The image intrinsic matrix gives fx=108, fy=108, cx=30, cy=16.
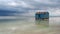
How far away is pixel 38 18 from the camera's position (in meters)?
17.8

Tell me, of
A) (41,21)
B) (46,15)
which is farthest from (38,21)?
(46,15)

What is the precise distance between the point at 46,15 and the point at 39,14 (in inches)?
44.5

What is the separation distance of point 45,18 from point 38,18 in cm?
122

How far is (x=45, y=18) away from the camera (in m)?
17.2

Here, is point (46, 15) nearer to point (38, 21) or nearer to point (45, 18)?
point (45, 18)

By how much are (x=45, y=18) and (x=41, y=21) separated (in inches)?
44.0

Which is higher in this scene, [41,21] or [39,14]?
[39,14]

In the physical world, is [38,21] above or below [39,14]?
below

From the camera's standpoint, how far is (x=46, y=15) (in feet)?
57.0

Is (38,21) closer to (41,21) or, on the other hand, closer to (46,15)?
(41,21)

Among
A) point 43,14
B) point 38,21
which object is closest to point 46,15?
point 43,14

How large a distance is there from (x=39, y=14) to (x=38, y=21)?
54.8 inches

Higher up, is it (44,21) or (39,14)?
(39,14)

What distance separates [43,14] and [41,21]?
132cm
